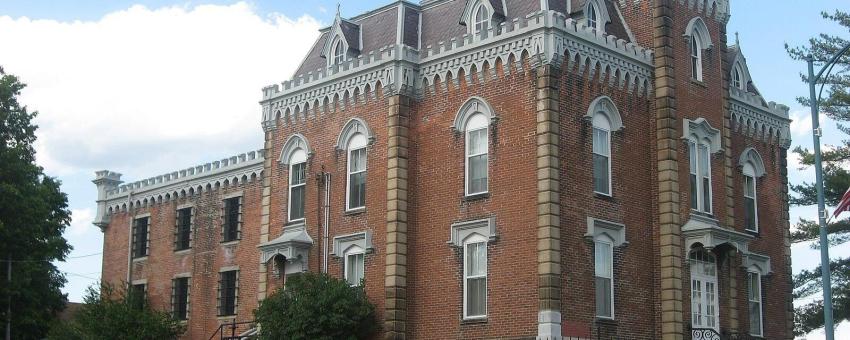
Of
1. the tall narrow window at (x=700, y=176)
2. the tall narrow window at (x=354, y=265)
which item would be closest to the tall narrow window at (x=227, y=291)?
the tall narrow window at (x=354, y=265)

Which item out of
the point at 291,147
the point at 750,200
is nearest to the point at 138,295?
the point at 291,147

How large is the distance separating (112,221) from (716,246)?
2806cm

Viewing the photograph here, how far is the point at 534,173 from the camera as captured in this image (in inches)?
1207

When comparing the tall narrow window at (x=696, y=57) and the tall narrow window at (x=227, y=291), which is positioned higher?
the tall narrow window at (x=696, y=57)

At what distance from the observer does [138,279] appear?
159 ft

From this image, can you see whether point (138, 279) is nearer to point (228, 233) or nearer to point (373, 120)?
point (228, 233)

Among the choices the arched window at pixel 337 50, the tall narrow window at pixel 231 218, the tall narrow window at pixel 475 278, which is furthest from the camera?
the tall narrow window at pixel 231 218

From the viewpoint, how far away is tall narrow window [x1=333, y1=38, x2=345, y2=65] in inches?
1469

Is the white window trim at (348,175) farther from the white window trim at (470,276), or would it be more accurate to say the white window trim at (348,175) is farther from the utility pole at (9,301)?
the utility pole at (9,301)

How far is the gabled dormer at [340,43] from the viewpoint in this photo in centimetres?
3722

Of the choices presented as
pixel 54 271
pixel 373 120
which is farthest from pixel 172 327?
pixel 373 120

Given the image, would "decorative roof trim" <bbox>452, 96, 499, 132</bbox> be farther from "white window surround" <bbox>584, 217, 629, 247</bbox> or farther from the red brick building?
"white window surround" <bbox>584, 217, 629, 247</bbox>

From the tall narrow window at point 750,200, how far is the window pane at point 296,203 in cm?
1446

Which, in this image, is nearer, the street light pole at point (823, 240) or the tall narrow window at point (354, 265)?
the street light pole at point (823, 240)
